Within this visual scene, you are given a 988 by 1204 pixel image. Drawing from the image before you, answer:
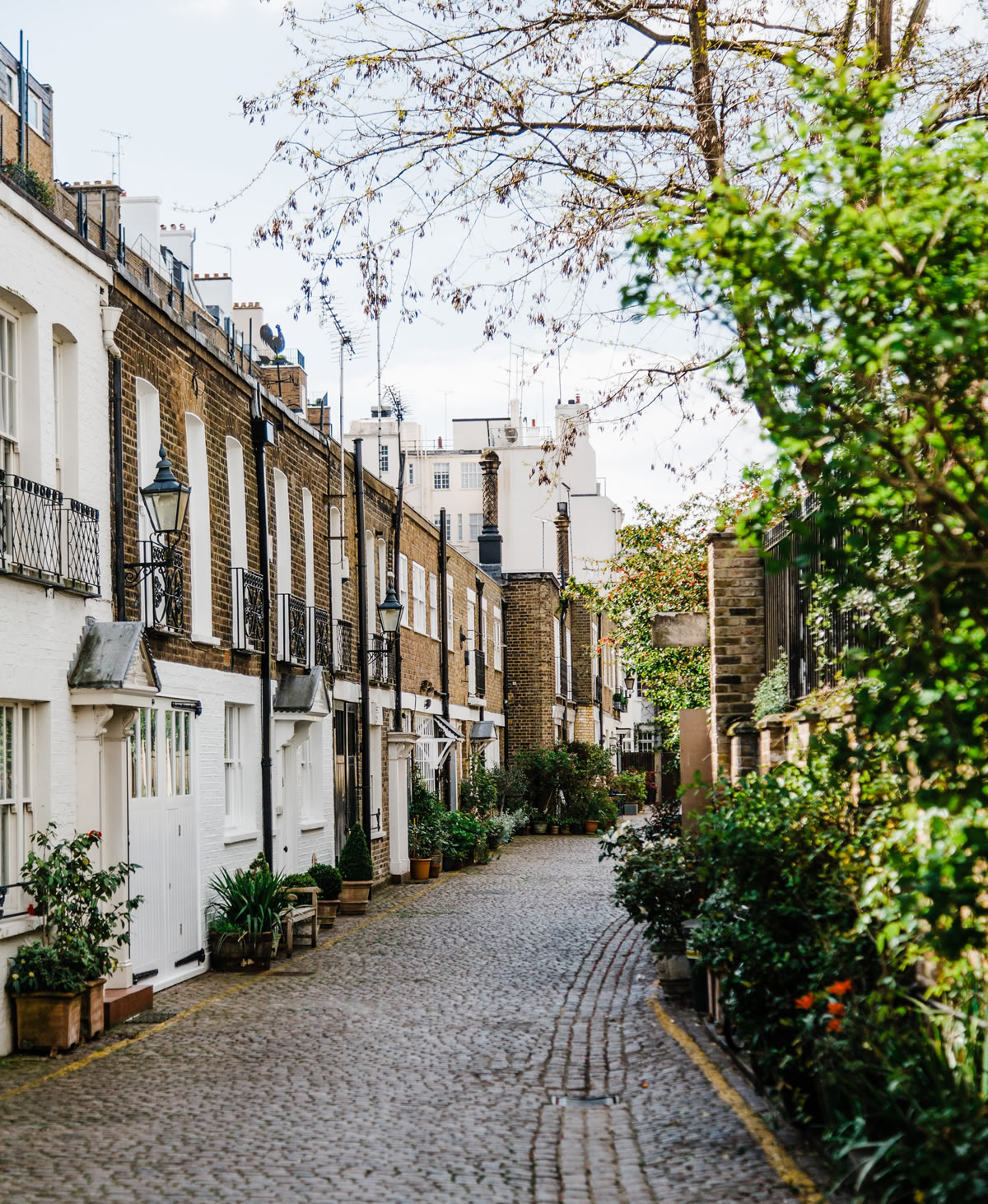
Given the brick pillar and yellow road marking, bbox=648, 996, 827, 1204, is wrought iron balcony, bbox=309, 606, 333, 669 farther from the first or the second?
yellow road marking, bbox=648, 996, 827, 1204

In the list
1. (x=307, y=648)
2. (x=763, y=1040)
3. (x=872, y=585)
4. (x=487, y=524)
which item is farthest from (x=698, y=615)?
(x=487, y=524)

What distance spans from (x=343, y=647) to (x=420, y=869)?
18.1 ft

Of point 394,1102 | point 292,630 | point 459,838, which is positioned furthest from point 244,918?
point 459,838

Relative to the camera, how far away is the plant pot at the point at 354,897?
1927cm

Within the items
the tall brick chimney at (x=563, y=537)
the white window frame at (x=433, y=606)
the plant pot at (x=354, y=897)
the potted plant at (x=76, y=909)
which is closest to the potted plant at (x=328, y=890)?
the plant pot at (x=354, y=897)

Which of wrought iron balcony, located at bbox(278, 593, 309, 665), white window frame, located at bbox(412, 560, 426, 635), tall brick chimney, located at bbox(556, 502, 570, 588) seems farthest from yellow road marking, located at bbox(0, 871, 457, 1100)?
tall brick chimney, located at bbox(556, 502, 570, 588)

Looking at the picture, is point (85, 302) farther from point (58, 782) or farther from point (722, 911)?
point (722, 911)

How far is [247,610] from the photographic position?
15.9 m

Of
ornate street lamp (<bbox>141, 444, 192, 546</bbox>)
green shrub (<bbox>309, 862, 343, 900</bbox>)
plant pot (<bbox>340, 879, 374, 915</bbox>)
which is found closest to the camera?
ornate street lamp (<bbox>141, 444, 192, 546</bbox>)

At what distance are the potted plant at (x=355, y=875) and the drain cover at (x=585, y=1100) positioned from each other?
11065mm

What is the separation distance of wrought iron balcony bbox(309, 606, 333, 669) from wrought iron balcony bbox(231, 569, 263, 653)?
211cm

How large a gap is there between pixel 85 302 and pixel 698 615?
7452 mm

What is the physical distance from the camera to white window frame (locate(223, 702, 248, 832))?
15789 mm

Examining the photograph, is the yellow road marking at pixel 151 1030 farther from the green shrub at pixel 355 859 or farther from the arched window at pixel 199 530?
the arched window at pixel 199 530
